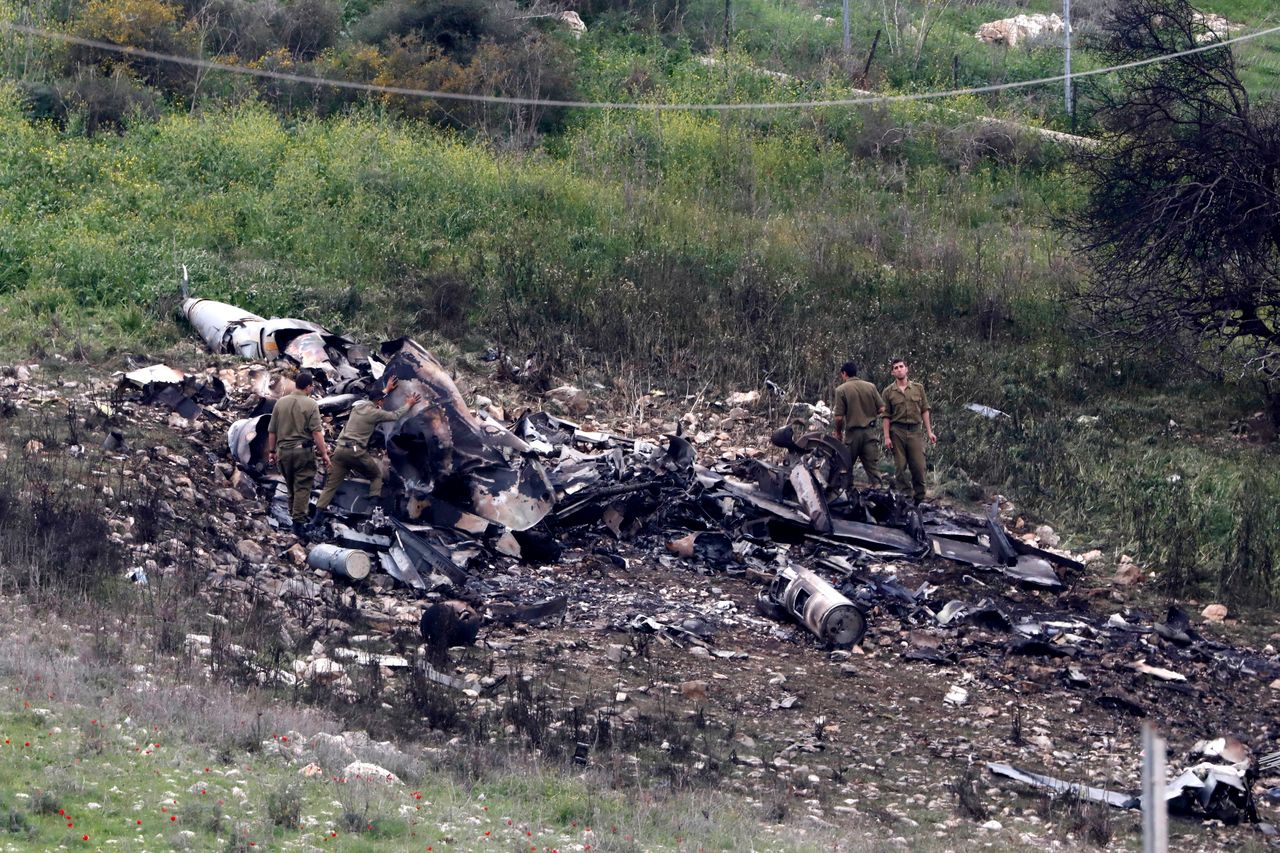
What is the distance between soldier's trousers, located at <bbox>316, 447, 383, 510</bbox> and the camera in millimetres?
10586

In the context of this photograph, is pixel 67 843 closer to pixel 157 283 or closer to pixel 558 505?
pixel 558 505

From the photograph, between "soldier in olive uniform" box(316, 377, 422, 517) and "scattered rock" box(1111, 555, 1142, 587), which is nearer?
"soldier in olive uniform" box(316, 377, 422, 517)

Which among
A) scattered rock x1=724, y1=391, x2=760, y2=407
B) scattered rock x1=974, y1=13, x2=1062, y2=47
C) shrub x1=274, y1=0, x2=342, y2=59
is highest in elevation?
scattered rock x1=974, y1=13, x2=1062, y2=47

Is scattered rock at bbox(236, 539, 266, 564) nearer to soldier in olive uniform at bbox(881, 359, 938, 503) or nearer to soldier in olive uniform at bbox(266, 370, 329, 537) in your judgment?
soldier in olive uniform at bbox(266, 370, 329, 537)

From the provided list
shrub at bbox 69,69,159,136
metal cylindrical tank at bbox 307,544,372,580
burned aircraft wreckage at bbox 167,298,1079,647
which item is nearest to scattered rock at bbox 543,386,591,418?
burned aircraft wreckage at bbox 167,298,1079,647

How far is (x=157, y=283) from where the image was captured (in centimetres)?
1545

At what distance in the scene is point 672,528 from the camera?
37.1 feet

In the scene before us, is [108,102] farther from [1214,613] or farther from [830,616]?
[1214,613]

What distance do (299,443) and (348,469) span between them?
490 mm

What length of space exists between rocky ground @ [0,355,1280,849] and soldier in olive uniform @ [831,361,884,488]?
4.94 feet

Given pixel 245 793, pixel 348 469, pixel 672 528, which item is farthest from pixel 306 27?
pixel 245 793

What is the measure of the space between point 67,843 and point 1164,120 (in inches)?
571

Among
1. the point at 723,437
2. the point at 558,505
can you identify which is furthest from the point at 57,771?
A: the point at 723,437

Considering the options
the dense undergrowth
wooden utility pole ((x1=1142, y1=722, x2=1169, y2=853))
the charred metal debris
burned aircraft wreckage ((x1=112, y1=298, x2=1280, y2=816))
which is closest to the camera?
wooden utility pole ((x1=1142, y1=722, x2=1169, y2=853))
